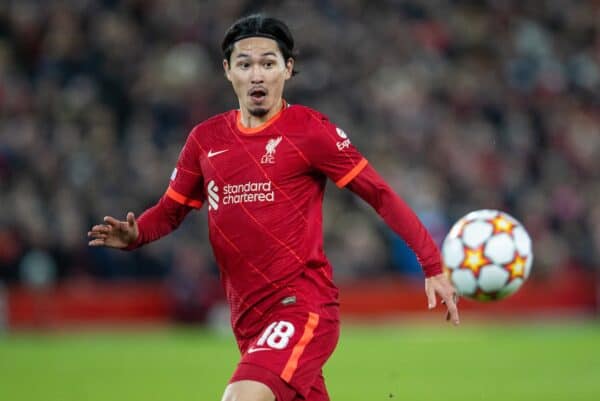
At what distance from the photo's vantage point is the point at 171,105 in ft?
61.7

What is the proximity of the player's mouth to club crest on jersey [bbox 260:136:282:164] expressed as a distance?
0.70 feet

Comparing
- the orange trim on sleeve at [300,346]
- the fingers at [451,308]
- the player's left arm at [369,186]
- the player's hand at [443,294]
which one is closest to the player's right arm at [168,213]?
the player's left arm at [369,186]

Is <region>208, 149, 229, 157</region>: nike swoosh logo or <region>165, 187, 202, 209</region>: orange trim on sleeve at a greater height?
<region>208, 149, 229, 157</region>: nike swoosh logo

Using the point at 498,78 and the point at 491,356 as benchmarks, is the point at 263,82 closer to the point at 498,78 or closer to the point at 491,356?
the point at 491,356

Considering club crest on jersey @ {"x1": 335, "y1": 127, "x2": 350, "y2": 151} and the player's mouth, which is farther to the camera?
the player's mouth

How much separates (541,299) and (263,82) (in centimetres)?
1331

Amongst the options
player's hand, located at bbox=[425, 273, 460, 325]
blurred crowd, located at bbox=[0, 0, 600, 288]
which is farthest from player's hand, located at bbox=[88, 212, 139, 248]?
blurred crowd, located at bbox=[0, 0, 600, 288]

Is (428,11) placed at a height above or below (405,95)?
above

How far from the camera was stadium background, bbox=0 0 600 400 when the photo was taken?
16.8 meters

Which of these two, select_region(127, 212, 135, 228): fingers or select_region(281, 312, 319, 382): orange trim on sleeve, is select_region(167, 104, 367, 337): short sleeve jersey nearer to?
select_region(281, 312, 319, 382): orange trim on sleeve

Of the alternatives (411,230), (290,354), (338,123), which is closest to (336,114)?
(338,123)

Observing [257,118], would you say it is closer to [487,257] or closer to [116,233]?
[116,233]

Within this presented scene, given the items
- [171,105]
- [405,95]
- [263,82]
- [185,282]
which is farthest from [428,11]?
[263,82]

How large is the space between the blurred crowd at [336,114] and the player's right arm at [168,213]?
1022 cm
